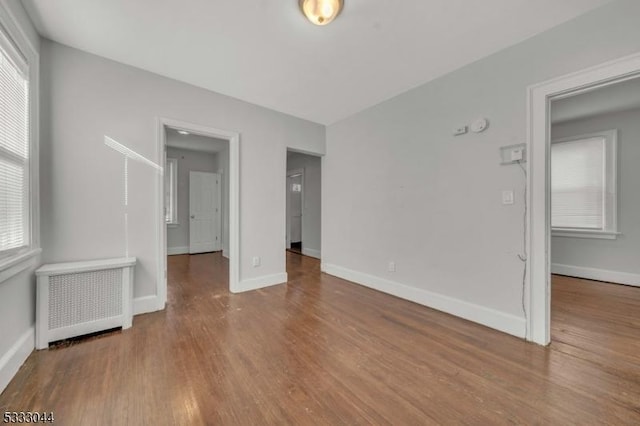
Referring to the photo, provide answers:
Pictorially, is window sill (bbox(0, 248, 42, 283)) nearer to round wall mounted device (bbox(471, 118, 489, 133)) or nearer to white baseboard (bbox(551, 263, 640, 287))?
round wall mounted device (bbox(471, 118, 489, 133))

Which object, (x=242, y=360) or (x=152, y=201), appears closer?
(x=242, y=360)

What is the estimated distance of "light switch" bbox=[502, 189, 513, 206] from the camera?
87.4 inches

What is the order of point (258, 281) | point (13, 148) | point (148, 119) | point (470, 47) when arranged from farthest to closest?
point (258, 281)
point (148, 119)
point (470, 47)
point (13, 148)

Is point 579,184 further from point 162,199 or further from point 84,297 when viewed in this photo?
point 84,297

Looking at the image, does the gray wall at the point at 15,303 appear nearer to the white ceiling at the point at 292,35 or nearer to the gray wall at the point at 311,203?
the white ceiling at the point at 292,35

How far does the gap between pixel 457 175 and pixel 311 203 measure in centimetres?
374

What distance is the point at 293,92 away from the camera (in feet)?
10.1

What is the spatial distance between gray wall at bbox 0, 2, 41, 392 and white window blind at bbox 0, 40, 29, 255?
0.21 meters

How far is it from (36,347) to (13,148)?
60.1 inches

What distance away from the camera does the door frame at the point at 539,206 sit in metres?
2.01

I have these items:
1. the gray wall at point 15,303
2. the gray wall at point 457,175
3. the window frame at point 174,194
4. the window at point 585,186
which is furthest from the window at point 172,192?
the window at point 585,186

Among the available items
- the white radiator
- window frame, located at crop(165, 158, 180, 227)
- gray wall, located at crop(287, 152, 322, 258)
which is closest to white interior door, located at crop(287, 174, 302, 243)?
gray wall, located at crop(287, 152, 322, 258)

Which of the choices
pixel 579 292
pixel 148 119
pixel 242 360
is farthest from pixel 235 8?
pixel 579 292

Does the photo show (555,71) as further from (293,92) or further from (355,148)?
(293,92)
